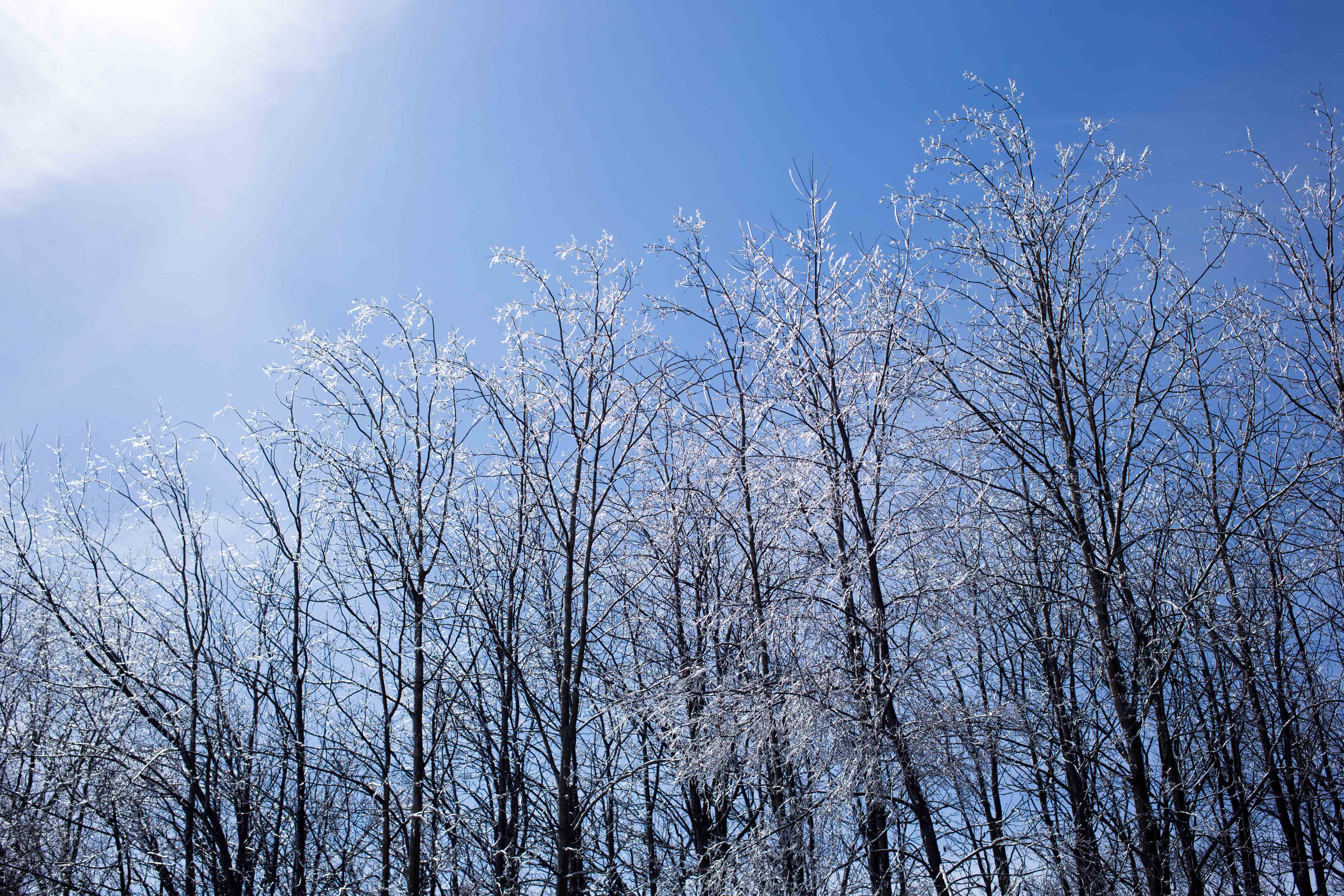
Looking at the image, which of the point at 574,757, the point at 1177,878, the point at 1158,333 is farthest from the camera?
the point at 574,757

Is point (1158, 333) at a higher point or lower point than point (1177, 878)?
higher

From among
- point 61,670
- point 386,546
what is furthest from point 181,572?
point 386,546

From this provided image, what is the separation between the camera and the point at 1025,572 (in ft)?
20.8

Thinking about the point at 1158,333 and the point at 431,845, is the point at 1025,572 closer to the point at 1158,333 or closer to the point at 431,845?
the point at 1158,333

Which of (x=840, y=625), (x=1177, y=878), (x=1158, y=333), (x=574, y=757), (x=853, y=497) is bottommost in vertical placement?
(x=1177, y=878)

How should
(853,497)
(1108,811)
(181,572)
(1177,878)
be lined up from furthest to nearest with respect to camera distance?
(181,572) < (1108,811) < (853,497) < (1177,878)

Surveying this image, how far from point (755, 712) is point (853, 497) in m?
1.66

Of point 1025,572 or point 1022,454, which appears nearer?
point 1022,454

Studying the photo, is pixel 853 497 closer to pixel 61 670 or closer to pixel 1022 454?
pixel 1022 454

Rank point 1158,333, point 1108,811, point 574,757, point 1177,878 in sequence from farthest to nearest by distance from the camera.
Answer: point 1108,811
point 574,757
point 1158,333
point 1177,878

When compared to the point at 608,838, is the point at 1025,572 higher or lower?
higher

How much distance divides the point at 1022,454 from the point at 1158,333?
121 centimetres

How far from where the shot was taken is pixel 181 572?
8945 millimetres

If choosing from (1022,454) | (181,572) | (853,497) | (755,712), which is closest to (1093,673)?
(1022,454)
